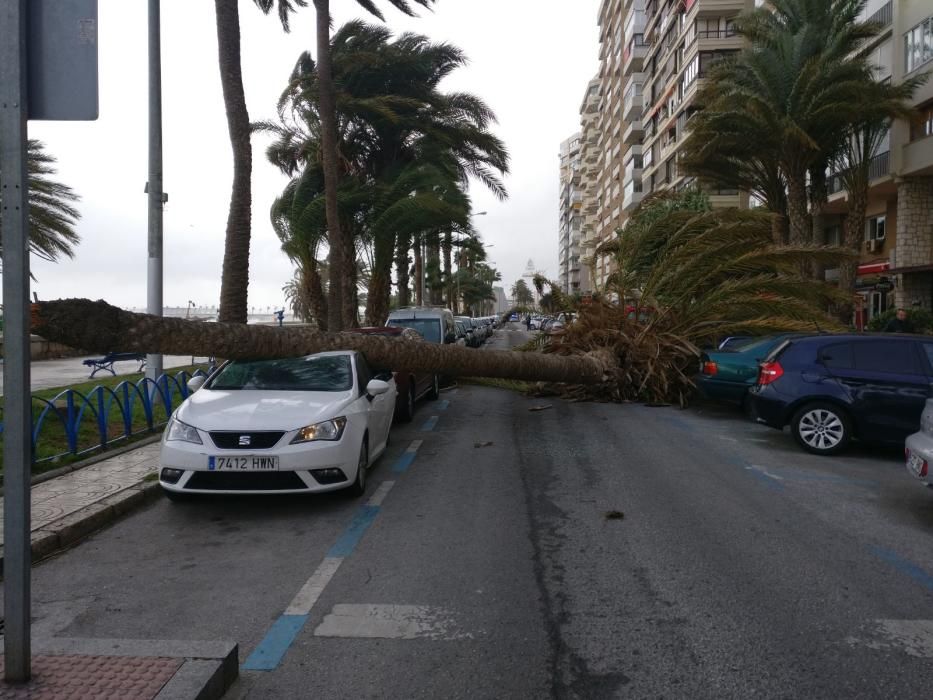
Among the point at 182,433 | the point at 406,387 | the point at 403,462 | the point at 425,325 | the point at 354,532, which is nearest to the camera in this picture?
the point at 354,532

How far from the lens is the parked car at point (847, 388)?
350 inches

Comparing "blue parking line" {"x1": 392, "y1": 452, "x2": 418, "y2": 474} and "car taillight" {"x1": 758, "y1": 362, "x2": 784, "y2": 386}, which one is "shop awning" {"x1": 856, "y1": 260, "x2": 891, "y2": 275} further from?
"blue parking line" {"x1": 392, "y1": 452, "x2": 418, "y2": 474}

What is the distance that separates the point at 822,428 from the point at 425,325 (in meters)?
11.7

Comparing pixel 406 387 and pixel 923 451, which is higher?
pixel 406 387

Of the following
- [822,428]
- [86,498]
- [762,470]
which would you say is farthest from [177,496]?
[822,428]

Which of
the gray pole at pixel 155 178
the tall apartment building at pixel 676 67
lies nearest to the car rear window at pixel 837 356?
the gray pole at pixel 155 178

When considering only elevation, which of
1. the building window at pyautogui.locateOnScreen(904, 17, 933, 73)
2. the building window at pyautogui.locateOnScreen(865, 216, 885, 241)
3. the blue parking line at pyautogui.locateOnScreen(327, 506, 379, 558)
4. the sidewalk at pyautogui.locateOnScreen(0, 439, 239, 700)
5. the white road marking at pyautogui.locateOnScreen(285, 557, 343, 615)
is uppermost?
the building window at pyautogui.locateOnScreen(904, 17, 933, 73)

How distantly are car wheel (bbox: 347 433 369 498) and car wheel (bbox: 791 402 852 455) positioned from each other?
18.2 feet

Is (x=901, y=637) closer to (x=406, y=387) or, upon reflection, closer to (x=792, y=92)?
(x=406, y=387)

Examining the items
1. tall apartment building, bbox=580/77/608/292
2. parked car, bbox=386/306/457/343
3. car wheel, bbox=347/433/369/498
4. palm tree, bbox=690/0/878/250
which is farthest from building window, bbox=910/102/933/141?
tall apartment building, bbox=580/77/608/292

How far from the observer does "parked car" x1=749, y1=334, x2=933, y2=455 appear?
8898 mm

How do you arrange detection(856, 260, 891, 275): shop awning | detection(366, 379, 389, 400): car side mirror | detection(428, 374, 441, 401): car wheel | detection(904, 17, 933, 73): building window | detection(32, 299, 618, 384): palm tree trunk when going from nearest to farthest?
detection(32, 299, 618, 384): palm tree trunk, detection(366, 379, 389, 400): car side mirror, detection(428, 374, 441, 401): car wheel, detection(904, 17, 933, 73): building window, detection(856, 260, 891, 275): shop awning

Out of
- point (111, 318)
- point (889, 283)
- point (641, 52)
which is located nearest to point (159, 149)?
point (111, 318)

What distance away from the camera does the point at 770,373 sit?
31.9 feet
